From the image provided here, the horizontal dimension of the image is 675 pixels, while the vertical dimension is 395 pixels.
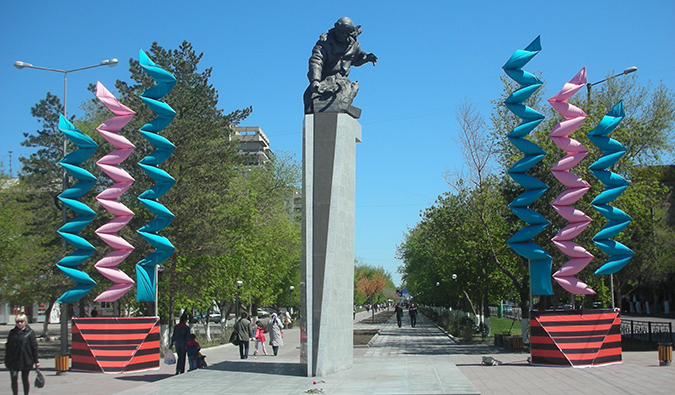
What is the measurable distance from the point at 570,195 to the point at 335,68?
25.6 feet

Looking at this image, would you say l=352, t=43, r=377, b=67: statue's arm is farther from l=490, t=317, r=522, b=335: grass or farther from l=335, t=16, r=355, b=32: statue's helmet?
l=490, t=317, r=522, b=335: grass

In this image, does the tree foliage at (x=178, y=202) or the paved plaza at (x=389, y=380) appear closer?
the paved plaza at (x=389, y=380)

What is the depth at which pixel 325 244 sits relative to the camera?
14.6 meters

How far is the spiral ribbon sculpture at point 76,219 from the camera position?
719 inches

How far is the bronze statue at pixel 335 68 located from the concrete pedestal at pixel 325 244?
40cm

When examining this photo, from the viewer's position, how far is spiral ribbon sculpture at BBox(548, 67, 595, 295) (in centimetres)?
1778

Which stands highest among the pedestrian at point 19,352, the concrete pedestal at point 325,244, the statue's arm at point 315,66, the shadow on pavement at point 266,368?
the statue's arm at point 315,66

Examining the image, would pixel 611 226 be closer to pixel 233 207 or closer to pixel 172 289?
pixel 172 289

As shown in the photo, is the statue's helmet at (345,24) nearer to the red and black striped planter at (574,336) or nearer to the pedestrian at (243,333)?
the red and black striped planter at (574,336)

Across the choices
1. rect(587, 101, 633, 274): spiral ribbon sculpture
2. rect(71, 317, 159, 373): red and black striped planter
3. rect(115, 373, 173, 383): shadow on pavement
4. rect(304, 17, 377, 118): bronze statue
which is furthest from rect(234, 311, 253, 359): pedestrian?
rect(587, 101, 633, 274): spiral ribbon sculpture

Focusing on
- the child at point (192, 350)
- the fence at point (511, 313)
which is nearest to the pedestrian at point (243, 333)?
the child at point (192, 350)

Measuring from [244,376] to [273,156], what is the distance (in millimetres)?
37221

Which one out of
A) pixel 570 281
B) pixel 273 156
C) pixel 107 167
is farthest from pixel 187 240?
pixel 273 156

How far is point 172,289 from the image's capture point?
2775 cm
